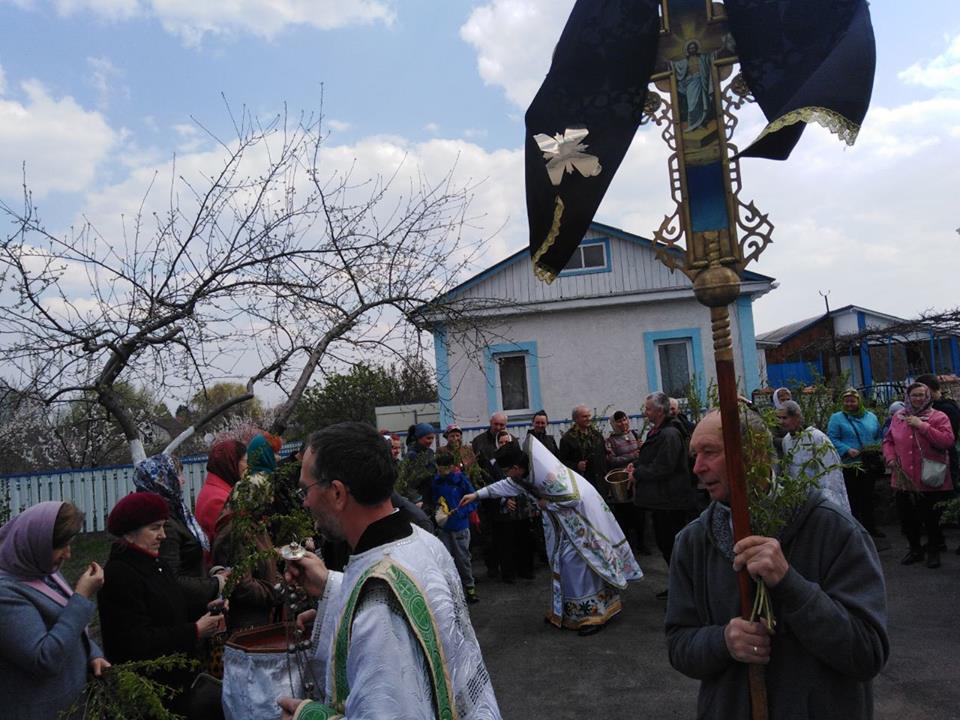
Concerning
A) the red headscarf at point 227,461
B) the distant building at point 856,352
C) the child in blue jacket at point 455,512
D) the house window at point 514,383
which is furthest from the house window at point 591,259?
the red headscarf at point 227,461

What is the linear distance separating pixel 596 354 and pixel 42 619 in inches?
581

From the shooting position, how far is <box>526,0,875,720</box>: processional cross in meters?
2.46

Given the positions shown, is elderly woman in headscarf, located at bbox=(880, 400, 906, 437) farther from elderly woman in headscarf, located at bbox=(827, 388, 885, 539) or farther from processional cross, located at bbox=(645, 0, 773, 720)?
processional cross, located at bbox=(645, 0, 773, 720)

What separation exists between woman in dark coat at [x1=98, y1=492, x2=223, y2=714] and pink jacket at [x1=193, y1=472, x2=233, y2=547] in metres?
0.66

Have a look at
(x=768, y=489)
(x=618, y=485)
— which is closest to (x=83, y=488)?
(x=618, y=485)

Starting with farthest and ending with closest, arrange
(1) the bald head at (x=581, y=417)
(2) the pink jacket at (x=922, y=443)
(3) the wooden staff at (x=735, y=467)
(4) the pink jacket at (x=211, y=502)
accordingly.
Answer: (1) the bald head at (x=581, y=417)
(2) the pink jacket at (x=922, y=443)
(4) the pink jacket at (x=211, y=502)
(3) the wooden staff at (x=735, y=467)

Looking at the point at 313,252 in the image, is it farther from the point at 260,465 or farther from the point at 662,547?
the point at 662,547

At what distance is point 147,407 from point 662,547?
5.37 metres

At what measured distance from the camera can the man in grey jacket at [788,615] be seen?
2.16 meters

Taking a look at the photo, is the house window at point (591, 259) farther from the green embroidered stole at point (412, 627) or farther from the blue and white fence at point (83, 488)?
the green embroidered stole at point (412, 627)

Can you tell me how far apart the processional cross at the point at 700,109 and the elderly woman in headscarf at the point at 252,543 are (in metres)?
1.53

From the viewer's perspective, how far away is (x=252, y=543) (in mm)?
3293

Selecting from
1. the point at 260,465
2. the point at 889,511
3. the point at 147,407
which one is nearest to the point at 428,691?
the point at 260,465

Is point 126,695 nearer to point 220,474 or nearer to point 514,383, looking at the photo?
point 220,474
